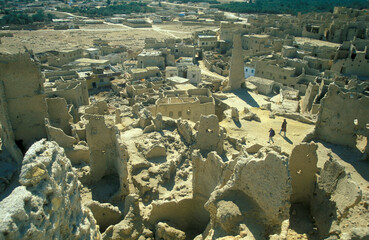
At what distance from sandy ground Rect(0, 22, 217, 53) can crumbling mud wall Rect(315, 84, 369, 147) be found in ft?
174

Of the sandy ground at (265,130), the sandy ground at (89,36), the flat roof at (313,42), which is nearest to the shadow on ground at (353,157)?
the sandy ground at (265,130)

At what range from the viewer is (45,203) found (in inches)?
246

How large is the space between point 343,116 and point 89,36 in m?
75.1

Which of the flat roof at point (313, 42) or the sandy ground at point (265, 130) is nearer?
the sandy ground at point (265, 130)

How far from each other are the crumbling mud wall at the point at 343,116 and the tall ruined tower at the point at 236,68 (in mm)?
16031

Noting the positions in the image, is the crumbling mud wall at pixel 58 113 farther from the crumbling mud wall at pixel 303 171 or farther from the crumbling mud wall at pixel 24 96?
the crumbling mud wall at pixel 303 171

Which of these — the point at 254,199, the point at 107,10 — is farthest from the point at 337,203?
the point at 107,10

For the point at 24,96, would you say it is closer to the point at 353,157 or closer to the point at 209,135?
the point at 209,135

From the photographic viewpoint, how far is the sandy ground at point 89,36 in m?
63.9

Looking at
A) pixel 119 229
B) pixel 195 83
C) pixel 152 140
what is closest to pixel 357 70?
pixel 195 83

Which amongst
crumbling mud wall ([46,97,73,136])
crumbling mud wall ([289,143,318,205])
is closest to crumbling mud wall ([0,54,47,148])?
crumbling mud wall ([46,97,73,136])

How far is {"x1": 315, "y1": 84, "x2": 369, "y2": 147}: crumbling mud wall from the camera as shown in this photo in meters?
15.3

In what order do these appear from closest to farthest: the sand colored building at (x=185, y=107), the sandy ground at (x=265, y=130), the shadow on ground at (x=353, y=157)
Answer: the shadow on ground at (x=353, y=157)
the sandy ground at (x=265, y=130)
the sand colored building at (x=185, y=107)

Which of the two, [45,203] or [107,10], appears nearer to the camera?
[45,203]
